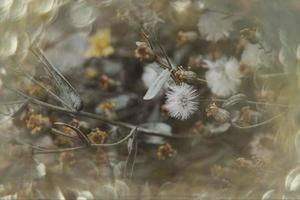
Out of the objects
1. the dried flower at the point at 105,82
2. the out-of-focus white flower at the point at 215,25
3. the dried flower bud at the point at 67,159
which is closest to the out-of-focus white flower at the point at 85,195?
the dried flower bud at the point at 67,159

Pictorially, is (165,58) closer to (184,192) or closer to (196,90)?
(196,90)

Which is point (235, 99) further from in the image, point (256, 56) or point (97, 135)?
point (97, 135)

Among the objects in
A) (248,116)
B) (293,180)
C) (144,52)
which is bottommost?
(293,180)

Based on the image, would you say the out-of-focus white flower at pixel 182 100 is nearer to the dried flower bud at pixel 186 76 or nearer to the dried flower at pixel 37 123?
the dried flower bud at pixel 186 76

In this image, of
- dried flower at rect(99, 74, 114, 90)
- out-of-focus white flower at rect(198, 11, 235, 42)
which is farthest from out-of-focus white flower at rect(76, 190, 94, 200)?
out-of-focus white flower at rect(198, 11, 235, 42)

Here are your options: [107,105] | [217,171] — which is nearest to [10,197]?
[107,105]
